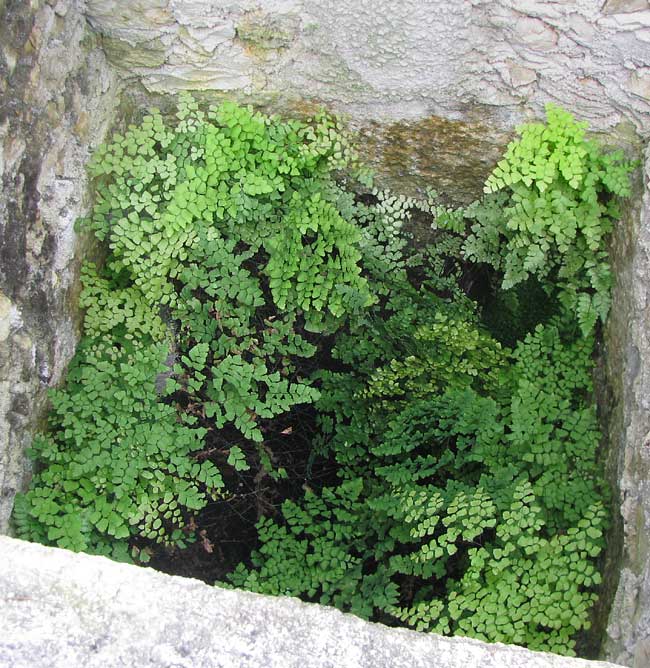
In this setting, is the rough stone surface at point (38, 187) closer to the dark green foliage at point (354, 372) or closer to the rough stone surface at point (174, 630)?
the dark green foliage at point (354, 372)

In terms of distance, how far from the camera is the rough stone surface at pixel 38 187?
2.77 meters

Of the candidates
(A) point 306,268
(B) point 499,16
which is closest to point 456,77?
(B) point 499,16

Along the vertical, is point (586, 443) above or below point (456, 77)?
below

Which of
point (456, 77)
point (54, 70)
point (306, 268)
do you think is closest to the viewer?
point (54, 70)

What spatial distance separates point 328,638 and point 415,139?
2.57 m

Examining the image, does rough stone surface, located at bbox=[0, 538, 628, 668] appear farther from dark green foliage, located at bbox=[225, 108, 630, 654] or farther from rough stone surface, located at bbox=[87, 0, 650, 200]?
rough stone surface, located at bbox=[87, 0, 650, 200]

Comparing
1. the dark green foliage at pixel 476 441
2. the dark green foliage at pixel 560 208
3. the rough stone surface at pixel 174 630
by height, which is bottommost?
the dark green foliage at pixel 476 441

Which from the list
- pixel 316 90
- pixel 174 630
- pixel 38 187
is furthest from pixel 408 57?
pixel 174 630

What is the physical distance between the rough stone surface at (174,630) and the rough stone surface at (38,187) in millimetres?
1410

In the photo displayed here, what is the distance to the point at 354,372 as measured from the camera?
4.09 meters

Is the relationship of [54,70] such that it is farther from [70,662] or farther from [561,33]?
[70,662]

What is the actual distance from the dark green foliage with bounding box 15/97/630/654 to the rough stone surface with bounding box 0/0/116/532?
12cm

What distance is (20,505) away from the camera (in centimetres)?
Answer: 299

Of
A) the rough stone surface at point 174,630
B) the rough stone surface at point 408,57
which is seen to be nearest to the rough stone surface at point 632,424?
the rough stone surface at point 408,57
